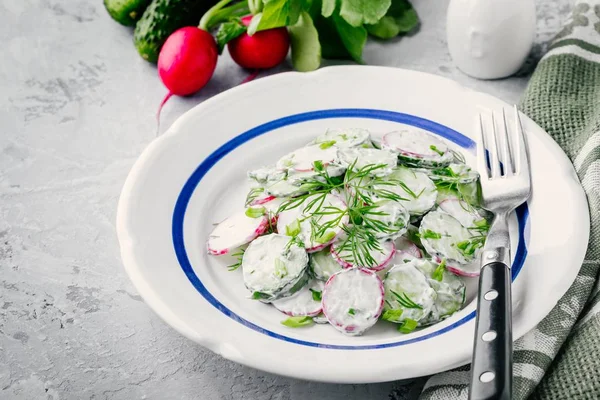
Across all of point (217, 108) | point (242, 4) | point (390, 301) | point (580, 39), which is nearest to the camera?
point (390, 301)

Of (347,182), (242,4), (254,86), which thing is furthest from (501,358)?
(242,4)

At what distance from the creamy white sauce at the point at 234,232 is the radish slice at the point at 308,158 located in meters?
0.13

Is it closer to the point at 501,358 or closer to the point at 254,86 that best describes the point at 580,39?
the point at 254,86

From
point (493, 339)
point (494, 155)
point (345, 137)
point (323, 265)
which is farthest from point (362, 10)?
point (493, 339)

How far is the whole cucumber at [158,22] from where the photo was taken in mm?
1998

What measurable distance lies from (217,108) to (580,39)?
902 millimetres

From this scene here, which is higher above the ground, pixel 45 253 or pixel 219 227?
pixel 219 227

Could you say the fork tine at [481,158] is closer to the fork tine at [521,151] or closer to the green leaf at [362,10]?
the fork tine at [521,151]

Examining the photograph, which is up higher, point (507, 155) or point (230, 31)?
point (507, 155)

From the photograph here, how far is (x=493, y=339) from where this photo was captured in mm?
1015

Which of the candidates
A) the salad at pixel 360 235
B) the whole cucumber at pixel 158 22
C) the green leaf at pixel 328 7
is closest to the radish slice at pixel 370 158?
the salad at pixel 360 235

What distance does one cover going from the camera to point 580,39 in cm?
179

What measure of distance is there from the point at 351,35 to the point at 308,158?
577 millimetres

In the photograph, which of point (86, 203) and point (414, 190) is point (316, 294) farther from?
point (86, 203)
